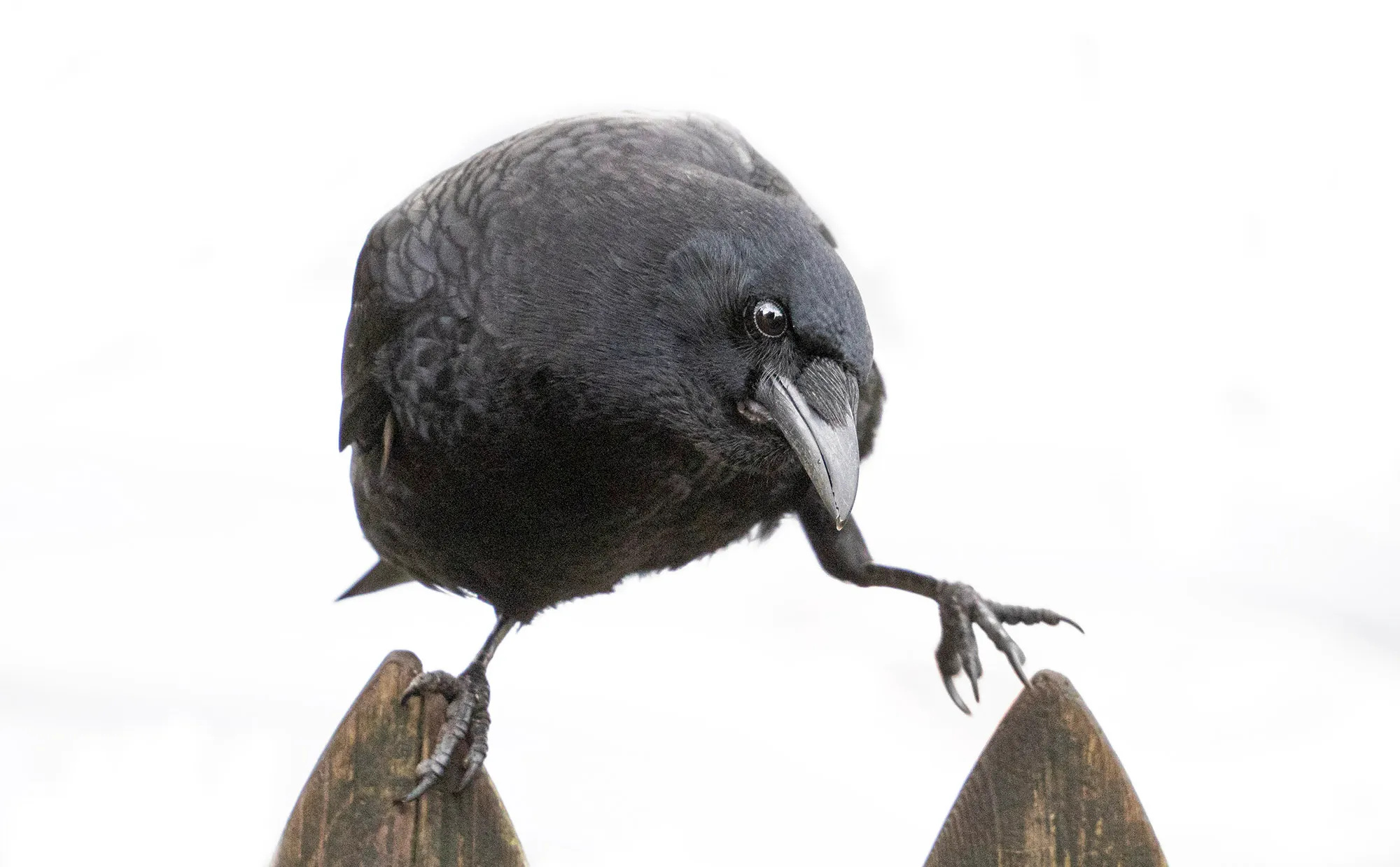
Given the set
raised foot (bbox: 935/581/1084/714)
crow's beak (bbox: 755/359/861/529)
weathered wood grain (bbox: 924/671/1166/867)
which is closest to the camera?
weathered wood grain (bbox: 924/671/1166/867)

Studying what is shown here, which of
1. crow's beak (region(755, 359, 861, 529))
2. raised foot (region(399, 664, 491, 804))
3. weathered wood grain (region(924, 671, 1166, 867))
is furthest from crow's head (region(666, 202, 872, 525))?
raised foot (region(399, 664, 491, 804))

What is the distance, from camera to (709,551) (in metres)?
2.89

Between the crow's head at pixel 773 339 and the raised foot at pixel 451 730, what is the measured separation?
0.51 metres

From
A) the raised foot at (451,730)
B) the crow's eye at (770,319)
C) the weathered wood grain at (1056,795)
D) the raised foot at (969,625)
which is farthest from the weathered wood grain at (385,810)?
the raised foot at (969,625)

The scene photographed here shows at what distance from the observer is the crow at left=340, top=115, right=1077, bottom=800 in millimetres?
2232

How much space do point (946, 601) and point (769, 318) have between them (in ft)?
2.87

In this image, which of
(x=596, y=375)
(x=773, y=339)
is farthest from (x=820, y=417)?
(x=596, y=375)

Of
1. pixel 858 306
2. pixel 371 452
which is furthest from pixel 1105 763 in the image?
pixel 371 452

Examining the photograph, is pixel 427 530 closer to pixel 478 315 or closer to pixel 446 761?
pixel 478 315

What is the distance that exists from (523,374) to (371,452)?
57cm

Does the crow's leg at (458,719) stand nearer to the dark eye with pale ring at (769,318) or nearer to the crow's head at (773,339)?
the crow's head at (773,339)

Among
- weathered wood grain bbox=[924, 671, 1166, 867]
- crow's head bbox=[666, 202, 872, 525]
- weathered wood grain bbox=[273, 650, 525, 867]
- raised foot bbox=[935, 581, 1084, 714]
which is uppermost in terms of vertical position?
crow's head bbox=[666, 202, 872, 525]

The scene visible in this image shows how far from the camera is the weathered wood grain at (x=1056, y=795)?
1843 millimetres

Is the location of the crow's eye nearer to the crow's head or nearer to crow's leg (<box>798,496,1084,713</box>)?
the crow's head
